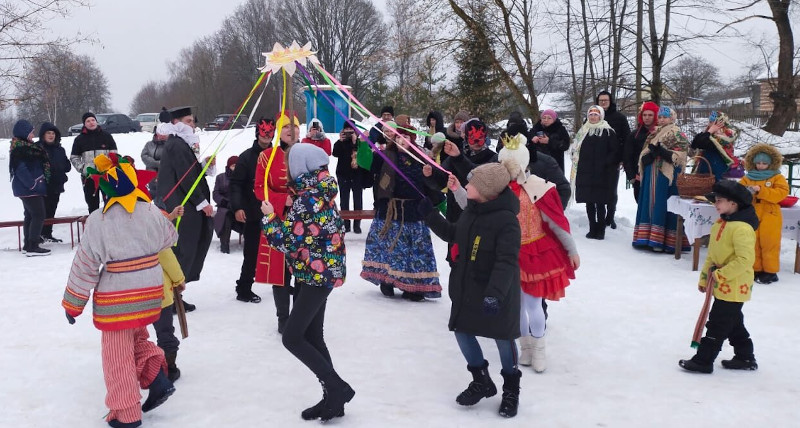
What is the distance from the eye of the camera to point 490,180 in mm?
3793

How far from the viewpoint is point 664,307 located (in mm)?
6156

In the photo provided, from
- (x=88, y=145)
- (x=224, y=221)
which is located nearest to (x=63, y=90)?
(x=88, y=145)

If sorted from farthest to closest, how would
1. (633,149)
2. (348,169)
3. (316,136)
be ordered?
(348,169) < (633,149) < (316,136)

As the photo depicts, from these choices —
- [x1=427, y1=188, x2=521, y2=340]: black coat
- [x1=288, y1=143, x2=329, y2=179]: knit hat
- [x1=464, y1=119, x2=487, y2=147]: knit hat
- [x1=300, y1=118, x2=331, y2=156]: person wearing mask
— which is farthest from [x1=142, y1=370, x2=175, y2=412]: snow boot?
[x1=300, y1=118, x2=331, y2=156]: person wearing mask

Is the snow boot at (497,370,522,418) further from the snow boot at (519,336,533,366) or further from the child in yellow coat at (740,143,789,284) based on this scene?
the child in yellow coat at (740,143,789,284)

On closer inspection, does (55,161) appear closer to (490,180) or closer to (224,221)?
(224,221)

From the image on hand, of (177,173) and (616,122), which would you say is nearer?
(177,173)

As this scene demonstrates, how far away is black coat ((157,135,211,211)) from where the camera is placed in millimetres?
5719

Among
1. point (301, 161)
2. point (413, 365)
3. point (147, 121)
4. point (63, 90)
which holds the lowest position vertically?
point (413, 365)

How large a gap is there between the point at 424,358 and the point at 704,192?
456 cm

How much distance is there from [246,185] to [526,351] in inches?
115

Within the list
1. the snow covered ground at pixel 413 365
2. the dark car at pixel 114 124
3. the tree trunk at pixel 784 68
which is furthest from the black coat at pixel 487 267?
the dark car at pixel 114 124

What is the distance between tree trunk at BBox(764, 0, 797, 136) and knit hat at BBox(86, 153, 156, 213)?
13.3 m

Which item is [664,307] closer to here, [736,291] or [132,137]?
[736,291]
